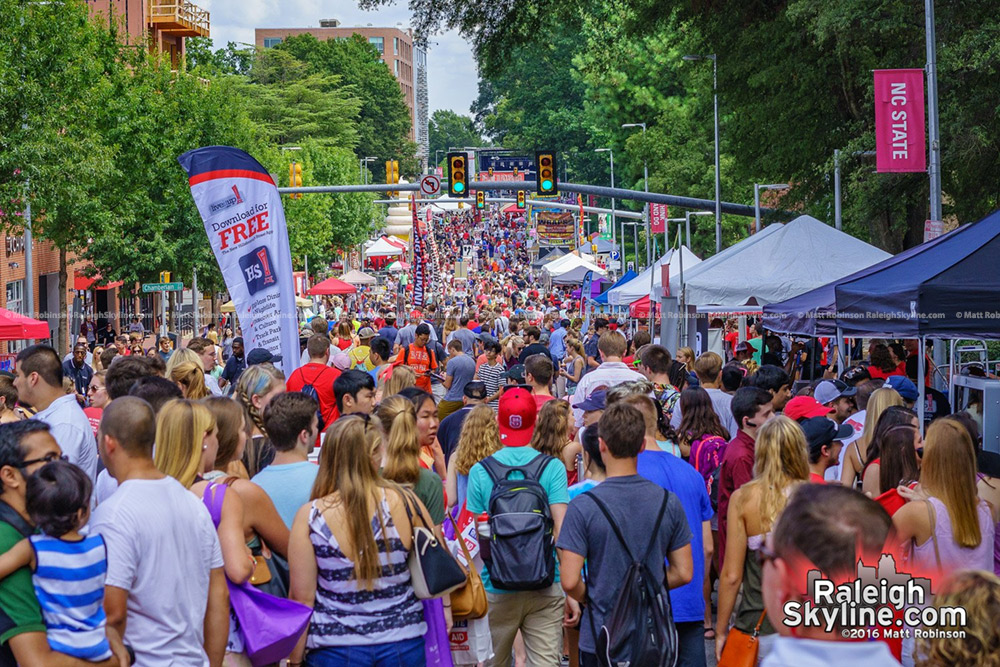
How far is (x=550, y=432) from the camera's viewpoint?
7777mm

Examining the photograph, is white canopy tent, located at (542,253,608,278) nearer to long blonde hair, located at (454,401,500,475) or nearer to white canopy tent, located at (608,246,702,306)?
white canopy tent, located at (608,246,702,306)

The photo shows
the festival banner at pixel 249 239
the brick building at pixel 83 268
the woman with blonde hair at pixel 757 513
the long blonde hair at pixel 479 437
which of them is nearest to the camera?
the woman with blonde hair at pixel 757 513

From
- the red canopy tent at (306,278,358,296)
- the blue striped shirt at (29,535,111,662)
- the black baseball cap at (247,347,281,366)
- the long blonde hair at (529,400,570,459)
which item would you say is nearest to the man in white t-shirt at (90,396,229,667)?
the blue striped shirt at (29,535,111,662)

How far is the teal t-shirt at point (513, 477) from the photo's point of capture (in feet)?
20.8

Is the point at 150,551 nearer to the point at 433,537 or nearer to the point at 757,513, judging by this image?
the point at 433,537

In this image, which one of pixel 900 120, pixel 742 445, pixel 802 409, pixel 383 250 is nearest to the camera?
pixel 742 445

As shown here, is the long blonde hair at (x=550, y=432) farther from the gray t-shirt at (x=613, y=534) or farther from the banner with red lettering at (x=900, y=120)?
the banner with red lettering at (x=900, y=120)

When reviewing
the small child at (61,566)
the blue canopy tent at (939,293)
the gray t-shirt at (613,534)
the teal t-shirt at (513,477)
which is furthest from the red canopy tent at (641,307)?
the small child at (61,566)

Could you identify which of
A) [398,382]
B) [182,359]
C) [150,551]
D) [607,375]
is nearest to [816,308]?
[607,375]

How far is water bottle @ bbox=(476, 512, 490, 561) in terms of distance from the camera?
620cm

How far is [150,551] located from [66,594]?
1.12 ft

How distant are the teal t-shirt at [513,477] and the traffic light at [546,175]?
24166 millimetres

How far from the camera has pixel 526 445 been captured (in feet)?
21.9

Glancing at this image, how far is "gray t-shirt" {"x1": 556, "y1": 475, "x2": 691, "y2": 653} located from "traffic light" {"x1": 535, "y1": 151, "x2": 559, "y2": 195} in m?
25.3
